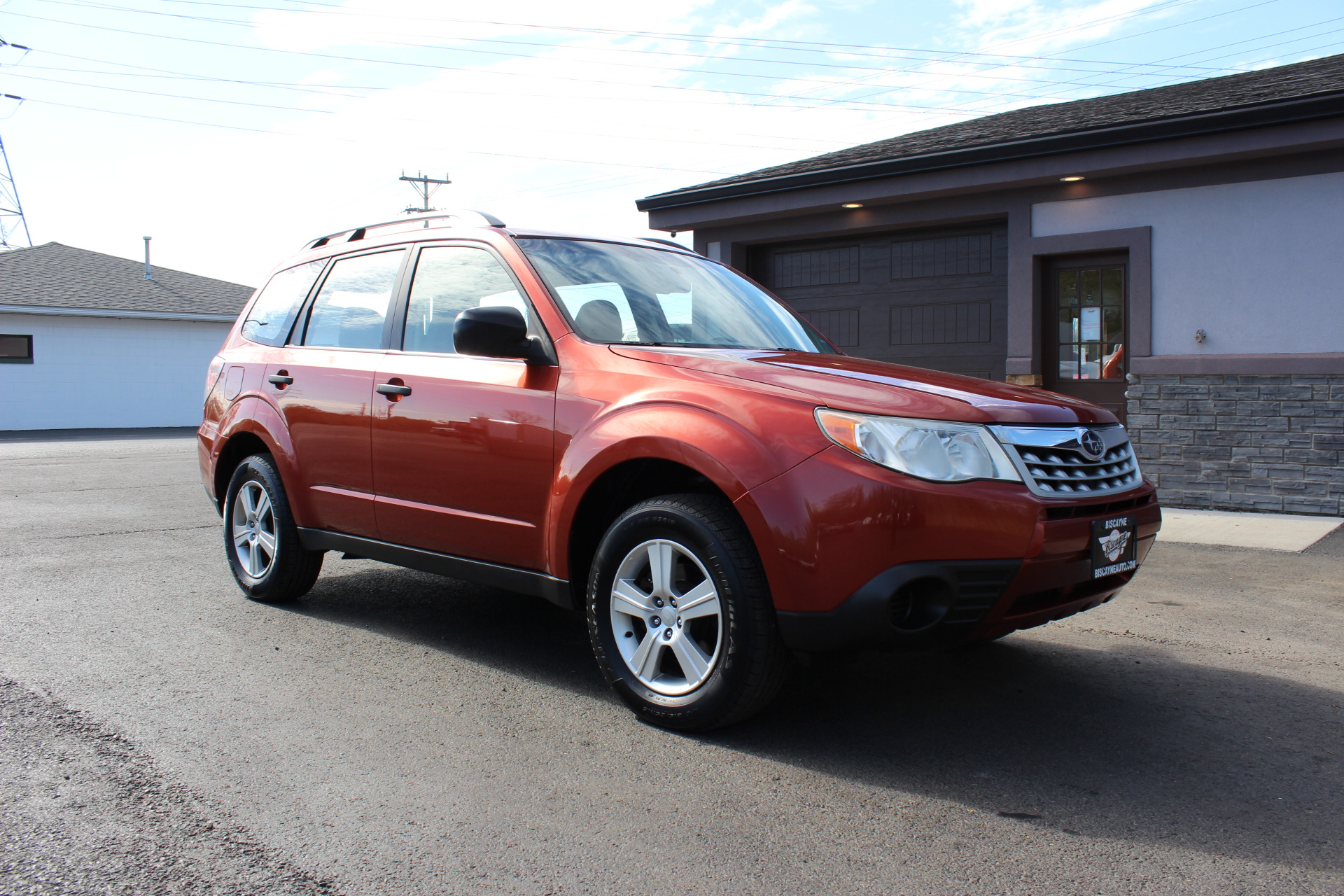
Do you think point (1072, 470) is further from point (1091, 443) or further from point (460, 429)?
point (460, 429)

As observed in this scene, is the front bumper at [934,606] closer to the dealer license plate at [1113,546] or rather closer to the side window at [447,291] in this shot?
the dealer license plate at [1113,546]

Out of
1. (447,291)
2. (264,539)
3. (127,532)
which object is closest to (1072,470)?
(447,291)

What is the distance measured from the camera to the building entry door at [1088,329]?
9.96 m

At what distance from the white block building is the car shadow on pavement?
27164mm

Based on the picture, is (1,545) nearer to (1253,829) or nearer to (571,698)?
(571,698)

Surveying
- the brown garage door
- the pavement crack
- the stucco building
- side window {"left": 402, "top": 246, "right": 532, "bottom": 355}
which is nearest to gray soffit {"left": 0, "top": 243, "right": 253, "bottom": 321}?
the brown garage door

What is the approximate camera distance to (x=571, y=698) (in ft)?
13.0

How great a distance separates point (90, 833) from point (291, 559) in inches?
101

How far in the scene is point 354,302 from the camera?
510 cm

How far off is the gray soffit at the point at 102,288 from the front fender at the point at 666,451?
1077 inches

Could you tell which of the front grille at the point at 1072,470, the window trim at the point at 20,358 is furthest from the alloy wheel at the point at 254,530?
the window trim at the point at 20,358

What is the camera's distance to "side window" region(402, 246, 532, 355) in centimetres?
443

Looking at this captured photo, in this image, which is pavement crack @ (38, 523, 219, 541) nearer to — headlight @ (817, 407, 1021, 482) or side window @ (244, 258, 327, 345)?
side window @ (244, 258, 327, 345)

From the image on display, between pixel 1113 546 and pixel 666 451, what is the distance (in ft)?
5.04
